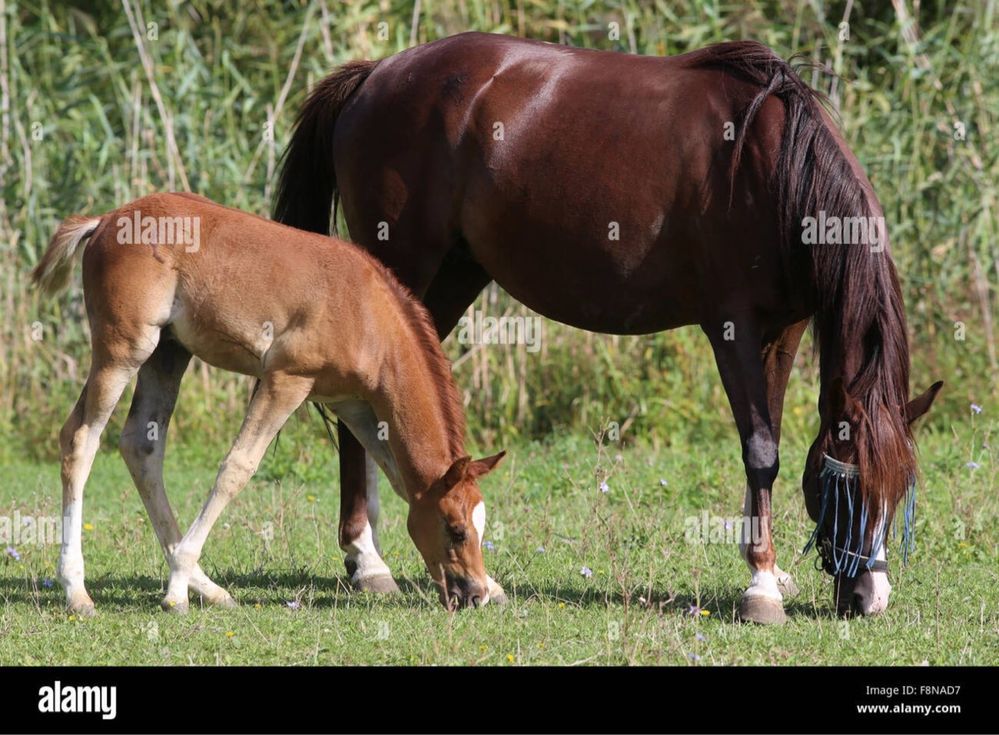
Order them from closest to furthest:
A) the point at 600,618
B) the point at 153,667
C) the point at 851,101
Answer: the point at 153,667 < the point at 600,618 < the point at 851,101

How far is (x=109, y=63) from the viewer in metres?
10.7

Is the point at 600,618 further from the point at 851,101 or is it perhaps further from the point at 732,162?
the point at 851,101

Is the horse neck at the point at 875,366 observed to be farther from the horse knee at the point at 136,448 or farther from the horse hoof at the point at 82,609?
the horse hoof at the point at 82,609

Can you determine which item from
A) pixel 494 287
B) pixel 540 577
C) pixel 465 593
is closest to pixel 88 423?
pixel 465 593

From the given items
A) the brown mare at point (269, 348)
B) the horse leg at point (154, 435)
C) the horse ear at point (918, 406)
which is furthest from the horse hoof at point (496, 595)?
the horse ear at point (918, 406)

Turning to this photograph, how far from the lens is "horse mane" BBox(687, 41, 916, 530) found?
550cm

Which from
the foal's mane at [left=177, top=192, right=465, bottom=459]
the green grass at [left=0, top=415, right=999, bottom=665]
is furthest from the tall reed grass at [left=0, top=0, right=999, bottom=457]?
the foal's mane at [left=177, top=192, right=465, bottom=459]

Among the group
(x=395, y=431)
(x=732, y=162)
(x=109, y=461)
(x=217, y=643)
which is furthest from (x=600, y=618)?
(x=109, y=461)

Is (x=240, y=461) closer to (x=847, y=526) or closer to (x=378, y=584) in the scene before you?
(x=378, y=584)

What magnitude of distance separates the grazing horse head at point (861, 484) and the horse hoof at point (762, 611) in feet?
0.94

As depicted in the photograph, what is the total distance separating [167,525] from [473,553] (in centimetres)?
145

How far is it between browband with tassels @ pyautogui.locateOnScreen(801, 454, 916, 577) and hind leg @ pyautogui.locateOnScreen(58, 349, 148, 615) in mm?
2922

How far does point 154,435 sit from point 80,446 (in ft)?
1.29

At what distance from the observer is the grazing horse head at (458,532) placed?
5926 mm
